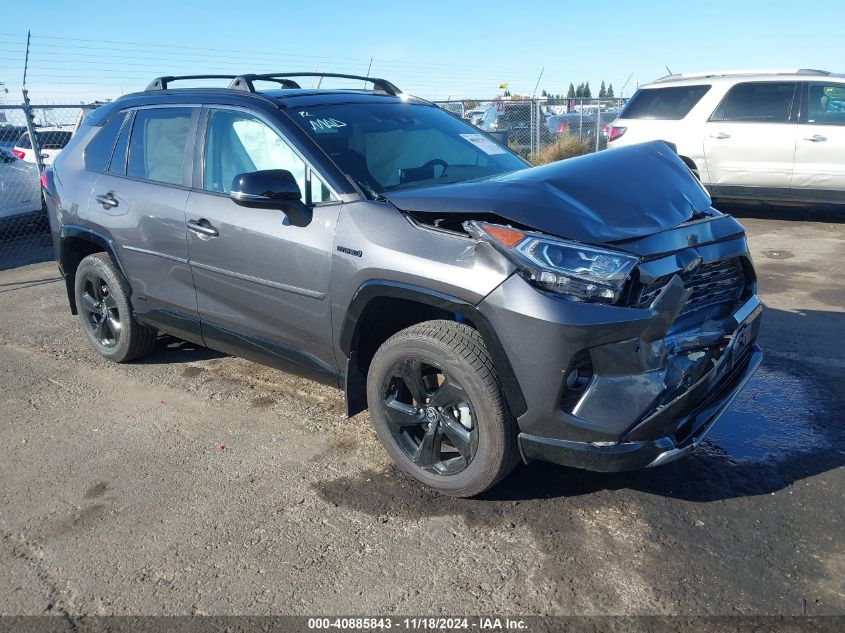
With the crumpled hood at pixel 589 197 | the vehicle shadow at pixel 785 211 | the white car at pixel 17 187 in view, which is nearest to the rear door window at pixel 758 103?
the vehicle shadow at pixel 785 211

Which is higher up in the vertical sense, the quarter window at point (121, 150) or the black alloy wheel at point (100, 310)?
the quarter window at point (121, 150)

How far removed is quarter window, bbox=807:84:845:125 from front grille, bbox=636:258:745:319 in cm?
712

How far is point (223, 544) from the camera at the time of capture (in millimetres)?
2955

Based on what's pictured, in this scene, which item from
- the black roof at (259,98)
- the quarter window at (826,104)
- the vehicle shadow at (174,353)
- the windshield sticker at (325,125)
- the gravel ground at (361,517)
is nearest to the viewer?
the gravel ground at (361,517)

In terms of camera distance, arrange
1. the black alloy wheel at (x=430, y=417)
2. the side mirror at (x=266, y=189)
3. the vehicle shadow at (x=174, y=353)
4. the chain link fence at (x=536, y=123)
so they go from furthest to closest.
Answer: the chain link fence at (x=536, y=123)
the vehicle shadow at (x=174, y=353)
the side mirror at (x=266, y=189)
the black alloy wheel at (x=430, y=417)

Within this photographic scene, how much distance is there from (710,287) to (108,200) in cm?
363

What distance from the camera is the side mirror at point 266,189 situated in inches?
129

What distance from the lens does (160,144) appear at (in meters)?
4.40

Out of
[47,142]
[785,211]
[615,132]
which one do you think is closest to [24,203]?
[47,142]

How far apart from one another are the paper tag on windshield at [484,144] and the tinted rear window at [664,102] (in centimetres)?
666

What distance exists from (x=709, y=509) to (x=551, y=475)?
0.70 metres

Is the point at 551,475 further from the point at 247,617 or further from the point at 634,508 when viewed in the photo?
the point at 247,617

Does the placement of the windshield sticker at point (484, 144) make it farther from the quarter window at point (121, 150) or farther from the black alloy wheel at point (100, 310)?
the black alloy wheel at point (100, 310)

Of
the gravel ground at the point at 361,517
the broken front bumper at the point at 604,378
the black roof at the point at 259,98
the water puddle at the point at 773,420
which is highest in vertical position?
the black roof at the point at 259,98
